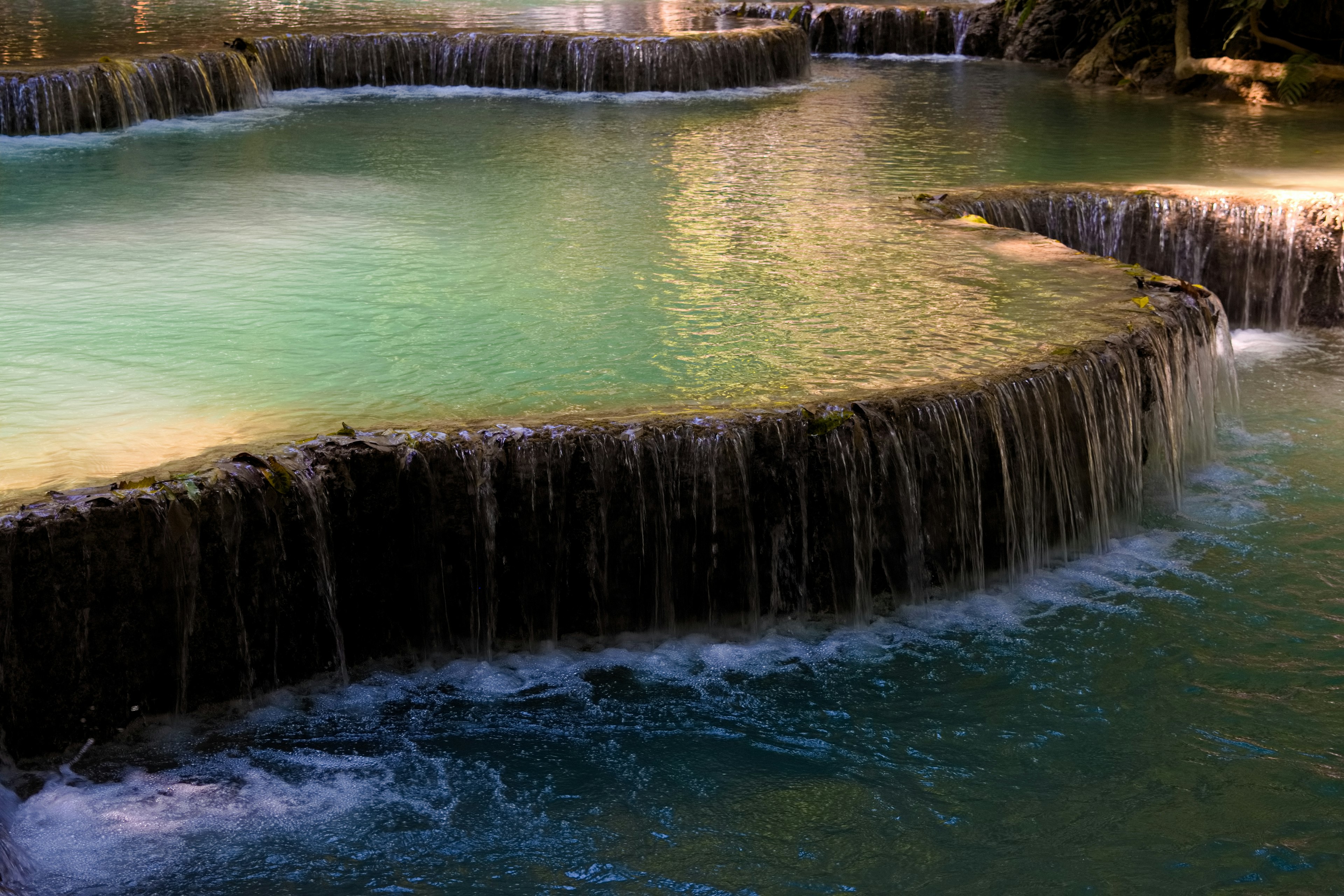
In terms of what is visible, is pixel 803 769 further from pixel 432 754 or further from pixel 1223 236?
pixel 1223 236

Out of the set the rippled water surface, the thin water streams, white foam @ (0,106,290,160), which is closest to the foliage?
the thin water streams

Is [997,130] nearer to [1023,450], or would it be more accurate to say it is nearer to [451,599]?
[1023,450]

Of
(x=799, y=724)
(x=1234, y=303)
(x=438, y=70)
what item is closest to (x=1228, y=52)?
(x=1234, y=303)

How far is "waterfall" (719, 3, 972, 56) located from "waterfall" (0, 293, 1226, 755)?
1213cm

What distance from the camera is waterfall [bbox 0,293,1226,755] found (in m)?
4.71

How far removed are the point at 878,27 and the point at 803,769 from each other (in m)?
14.3

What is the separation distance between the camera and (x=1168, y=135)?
39.8 feet

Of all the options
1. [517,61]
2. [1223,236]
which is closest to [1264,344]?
[1223,236]

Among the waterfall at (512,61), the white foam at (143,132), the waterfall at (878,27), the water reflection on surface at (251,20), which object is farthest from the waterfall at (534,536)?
the waterfall at (878,27)

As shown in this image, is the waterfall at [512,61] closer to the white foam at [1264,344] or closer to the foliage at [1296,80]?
the foliage at [1296,80]

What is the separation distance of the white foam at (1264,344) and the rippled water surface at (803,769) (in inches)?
121

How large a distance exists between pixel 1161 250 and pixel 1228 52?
6205 millimetres

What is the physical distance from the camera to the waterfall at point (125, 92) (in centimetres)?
1137

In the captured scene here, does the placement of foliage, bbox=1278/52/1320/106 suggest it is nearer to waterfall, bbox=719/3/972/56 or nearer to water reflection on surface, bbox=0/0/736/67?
waterfall, bbox=719/3/972/56
